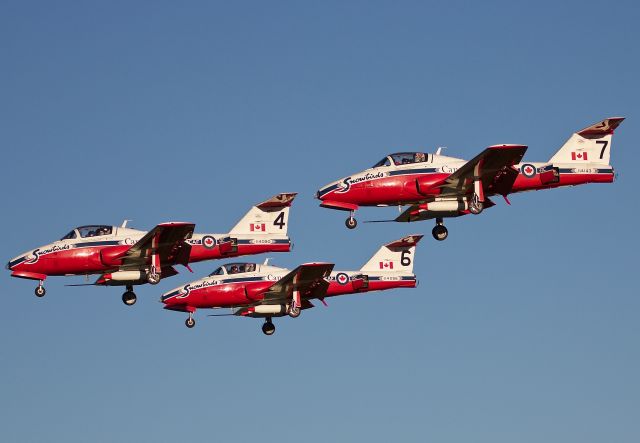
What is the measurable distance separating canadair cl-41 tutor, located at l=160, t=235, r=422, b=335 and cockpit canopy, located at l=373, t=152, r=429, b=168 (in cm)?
872

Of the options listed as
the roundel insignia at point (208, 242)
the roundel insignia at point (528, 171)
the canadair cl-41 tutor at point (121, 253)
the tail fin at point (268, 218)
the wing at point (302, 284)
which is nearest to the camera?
the roundel insignia at point (528, 171)

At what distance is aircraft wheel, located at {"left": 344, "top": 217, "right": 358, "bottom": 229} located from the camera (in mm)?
93125

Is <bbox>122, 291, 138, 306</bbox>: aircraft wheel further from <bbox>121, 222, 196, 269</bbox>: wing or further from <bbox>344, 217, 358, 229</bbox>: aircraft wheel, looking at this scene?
<bbox>344, 217, 358, 229</bbox>: aircraft wheel

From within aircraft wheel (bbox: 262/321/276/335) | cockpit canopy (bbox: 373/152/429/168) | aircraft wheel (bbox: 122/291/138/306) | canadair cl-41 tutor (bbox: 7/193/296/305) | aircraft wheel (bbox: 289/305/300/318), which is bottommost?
aircraft wheel (bbox: 262/321/276/335)

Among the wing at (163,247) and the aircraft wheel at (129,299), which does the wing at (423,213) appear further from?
the aircraft wheel at (129,299)

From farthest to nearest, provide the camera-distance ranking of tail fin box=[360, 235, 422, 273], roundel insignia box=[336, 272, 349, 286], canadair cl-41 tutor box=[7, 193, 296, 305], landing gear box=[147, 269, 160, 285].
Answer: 1. tail fin box=[360, 235, 422, 273]
2. roundel insignia box=[336, 272, 349, 286]
3. canadair cl-41 tutor box=[7, 193, 296, 305]
4. landing gear box=[147, 269, 160, 285]

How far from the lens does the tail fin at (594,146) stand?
94.2m

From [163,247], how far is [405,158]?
1414cm

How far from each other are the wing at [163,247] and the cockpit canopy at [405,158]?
1103 centimetres

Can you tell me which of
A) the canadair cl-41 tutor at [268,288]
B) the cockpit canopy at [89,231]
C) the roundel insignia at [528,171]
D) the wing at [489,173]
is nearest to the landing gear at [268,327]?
the canadair cl-41 tutor at [268,288]

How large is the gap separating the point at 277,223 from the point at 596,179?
18.9 metres

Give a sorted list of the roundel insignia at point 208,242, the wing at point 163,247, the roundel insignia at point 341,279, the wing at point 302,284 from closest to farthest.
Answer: the wing at point 163,247, the wing at point 302,284, the roundel insignia at point 208,242, the roundel insignia at point 341,279

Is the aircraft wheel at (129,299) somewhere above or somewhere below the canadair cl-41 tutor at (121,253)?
below

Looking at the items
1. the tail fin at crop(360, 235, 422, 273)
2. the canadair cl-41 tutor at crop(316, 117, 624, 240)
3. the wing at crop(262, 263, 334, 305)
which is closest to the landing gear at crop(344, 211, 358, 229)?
the canadair cl-41 tutor at crop(316, 117, 624, 240)
